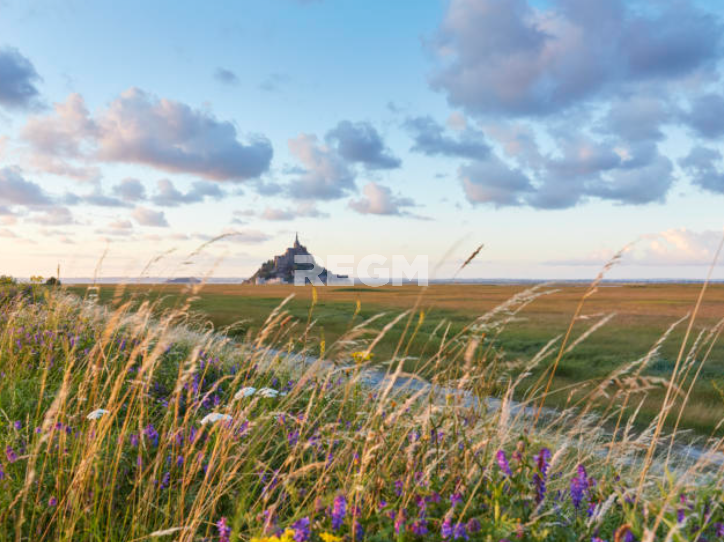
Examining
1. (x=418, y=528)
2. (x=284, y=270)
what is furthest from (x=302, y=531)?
(x=284, y=270)

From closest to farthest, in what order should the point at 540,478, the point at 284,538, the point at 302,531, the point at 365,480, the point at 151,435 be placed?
the point at 284,538 < the point at 302,531 < the point at 540,478 < the point at 365,480 < the point at 151,435

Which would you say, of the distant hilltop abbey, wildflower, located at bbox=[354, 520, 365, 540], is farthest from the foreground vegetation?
the distant hilltop abbey

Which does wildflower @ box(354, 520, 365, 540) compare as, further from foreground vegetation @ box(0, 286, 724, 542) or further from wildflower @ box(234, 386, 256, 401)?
wildflower @ box(234, 386, 256, 401)

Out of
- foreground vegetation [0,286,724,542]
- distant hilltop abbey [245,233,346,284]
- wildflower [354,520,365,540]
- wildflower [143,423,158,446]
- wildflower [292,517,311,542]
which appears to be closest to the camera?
wildflower [292,517,311,542]

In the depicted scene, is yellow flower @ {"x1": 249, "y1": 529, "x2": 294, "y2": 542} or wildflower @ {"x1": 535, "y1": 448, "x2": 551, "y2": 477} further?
wildflower @ {"x1": 535, "y1": 448, "x2": 551, "y2": 477}

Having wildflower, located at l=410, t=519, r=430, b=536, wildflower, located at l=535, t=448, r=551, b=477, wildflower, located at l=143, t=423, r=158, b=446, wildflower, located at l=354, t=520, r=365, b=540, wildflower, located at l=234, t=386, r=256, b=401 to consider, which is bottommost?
wildflower, located at l=143, t=423, r=158, b=446

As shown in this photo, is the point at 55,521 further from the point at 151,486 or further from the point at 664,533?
the point at 664,533

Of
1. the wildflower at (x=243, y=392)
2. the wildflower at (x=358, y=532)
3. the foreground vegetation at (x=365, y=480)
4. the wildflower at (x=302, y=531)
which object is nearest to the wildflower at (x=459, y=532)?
the foreground vegetation at (x=365, y=480)

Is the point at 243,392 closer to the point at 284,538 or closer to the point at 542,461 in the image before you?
the point at 284,538

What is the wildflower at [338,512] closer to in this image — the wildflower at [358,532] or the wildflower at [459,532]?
the wildflower at [358,532]

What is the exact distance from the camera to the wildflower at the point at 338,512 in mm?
2475

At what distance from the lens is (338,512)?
8.15ft

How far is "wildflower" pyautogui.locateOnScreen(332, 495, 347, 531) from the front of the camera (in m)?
2.47

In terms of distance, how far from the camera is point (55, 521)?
139 inches
